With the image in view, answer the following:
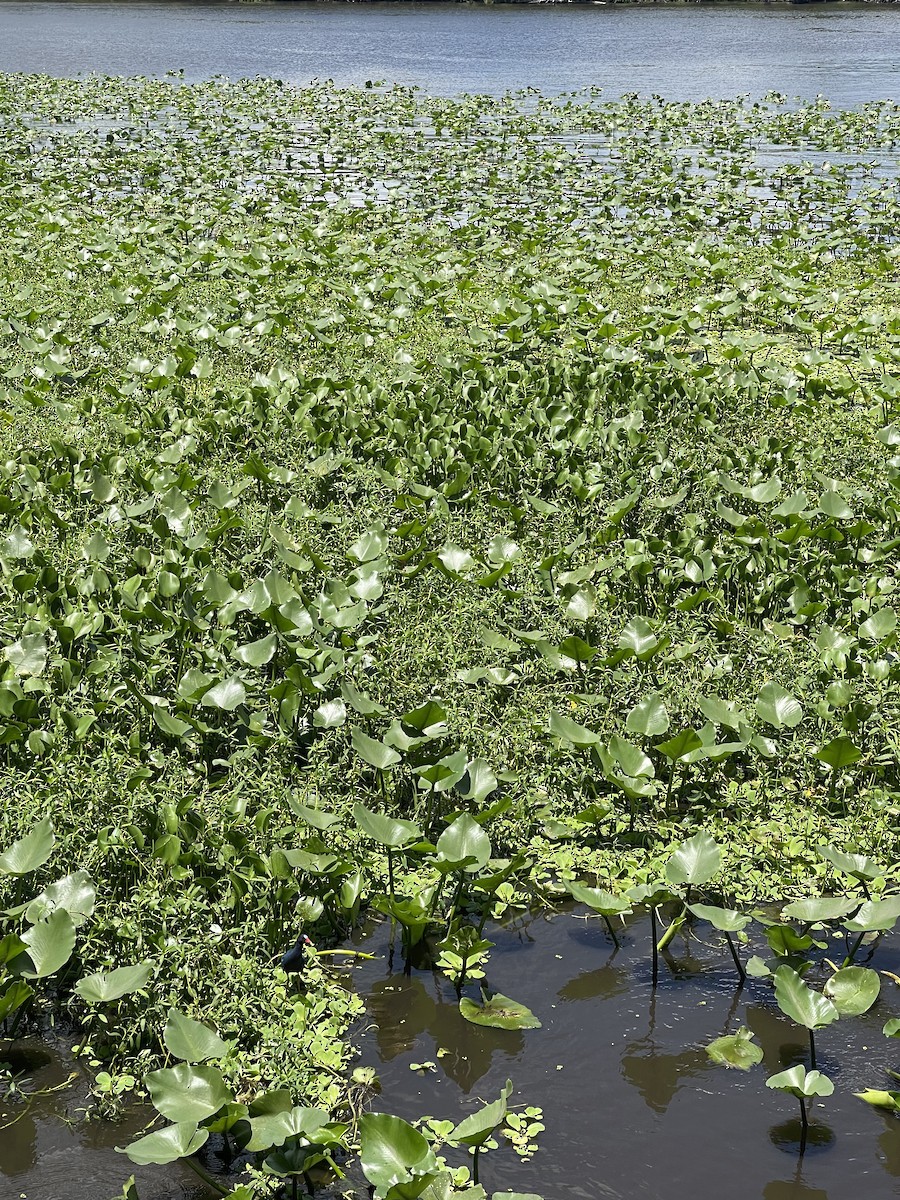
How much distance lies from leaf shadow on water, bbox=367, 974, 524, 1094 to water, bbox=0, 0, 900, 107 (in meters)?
15.6

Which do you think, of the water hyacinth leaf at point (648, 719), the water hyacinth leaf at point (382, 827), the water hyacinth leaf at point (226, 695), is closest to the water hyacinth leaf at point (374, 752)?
the water hyacinth leaf at point (382, 827)

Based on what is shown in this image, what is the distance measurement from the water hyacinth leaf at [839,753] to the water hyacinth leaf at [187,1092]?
5.29 feet

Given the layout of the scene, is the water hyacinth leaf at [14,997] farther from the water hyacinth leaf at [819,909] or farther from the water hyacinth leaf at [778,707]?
the water hyacinth leaf at [778,707]

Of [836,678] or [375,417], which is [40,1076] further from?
[375,417]

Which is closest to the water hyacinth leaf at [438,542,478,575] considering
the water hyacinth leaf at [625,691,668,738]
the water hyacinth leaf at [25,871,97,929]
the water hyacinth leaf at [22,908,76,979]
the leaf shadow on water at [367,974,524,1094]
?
the water hyacinth leaf at [625,691,668,738]

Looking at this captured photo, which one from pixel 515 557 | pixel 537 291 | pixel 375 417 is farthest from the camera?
pixel 537 291

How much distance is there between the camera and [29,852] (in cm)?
256

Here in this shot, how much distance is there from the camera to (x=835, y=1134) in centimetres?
220

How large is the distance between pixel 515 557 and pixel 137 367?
7.88 ft

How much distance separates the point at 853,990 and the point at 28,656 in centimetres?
220

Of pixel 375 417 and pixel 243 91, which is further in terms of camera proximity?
pixel 243 91

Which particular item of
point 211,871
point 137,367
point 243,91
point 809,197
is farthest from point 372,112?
point 211,871

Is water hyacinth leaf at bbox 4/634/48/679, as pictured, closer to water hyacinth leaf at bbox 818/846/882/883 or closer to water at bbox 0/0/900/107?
water hyacinth leaf at bbox 818/846/882/883

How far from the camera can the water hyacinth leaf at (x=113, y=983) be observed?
7.33ft
